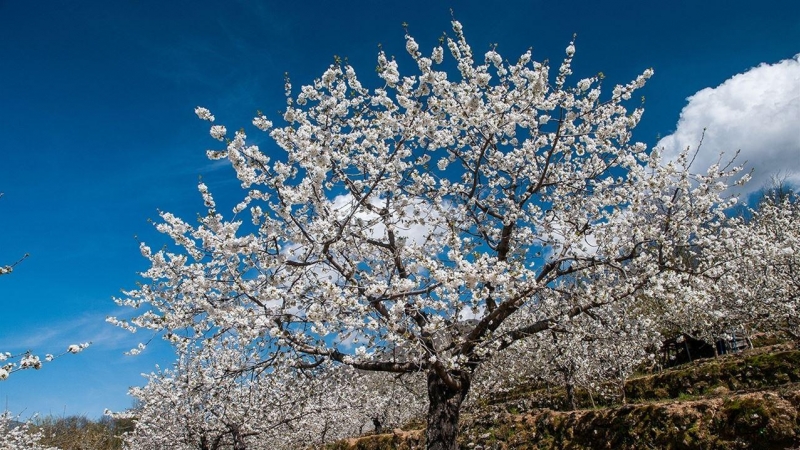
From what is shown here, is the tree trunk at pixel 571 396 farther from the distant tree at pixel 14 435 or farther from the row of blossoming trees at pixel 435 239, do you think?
the distant tree at pixel 14 435

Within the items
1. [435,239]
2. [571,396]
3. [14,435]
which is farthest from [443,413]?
[14,435]

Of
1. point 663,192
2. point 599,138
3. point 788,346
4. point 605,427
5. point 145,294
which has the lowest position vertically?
point 605,427

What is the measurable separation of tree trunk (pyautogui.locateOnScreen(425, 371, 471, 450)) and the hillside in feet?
20.8

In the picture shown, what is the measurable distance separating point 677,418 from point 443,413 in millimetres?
6826

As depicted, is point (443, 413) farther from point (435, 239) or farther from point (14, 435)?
point (14, 435)

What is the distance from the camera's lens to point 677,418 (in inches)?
455

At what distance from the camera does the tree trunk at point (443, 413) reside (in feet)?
28.2

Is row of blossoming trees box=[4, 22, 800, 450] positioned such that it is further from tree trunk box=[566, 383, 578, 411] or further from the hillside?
tree trunk box=[566, 383, 578, 411]

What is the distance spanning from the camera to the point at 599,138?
29.9 ft

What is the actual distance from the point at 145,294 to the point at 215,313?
5.35 ft

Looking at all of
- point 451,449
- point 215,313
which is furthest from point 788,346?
point 215,313

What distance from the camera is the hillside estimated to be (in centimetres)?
997

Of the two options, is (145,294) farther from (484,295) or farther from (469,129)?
(469,129)

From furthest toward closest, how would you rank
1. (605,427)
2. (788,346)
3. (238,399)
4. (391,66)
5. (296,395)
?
(788,346), (238,399), (605,427), (296,395), (391,66)
